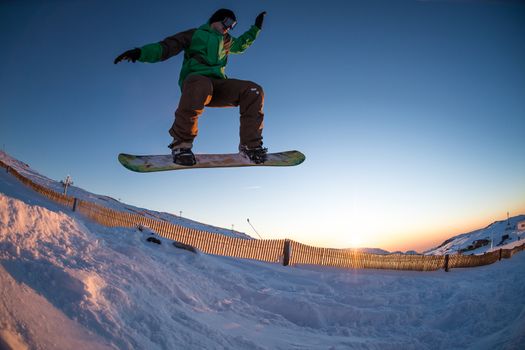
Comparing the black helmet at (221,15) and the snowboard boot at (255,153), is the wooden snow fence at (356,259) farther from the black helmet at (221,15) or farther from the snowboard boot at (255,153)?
the black helmet at (221,15)

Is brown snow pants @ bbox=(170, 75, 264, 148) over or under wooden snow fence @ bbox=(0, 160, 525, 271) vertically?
over

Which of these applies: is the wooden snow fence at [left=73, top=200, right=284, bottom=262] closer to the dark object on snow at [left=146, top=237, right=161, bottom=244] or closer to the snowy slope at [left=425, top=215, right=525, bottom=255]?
the dark object on snow at [left=146, top=237, right=161, bottom=244]

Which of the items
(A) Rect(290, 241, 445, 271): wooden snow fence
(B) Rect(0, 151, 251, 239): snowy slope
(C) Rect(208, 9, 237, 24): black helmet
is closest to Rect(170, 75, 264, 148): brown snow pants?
(C) Rect(208, 9, 237, 24): black helmet

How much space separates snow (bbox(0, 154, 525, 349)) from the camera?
2.61m

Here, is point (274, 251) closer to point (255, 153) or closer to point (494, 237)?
point (255, 153)

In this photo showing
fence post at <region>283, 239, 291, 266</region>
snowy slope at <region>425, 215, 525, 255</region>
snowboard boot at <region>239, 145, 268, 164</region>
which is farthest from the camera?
snowy slope at <region>425, 215, 525, 255</region>

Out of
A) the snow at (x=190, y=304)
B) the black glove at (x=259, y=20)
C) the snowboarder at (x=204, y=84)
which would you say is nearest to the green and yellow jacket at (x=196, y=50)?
the snowboarder at (x=204, y=84)

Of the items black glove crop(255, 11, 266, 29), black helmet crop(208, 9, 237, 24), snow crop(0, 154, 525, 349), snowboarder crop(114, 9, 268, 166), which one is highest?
black glove crop(255, 11, 266, 29)

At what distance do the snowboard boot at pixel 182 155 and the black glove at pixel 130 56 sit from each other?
0.97m

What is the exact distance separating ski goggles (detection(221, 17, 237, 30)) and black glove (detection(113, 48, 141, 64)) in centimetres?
98

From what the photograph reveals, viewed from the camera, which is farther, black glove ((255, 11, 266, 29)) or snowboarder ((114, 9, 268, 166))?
black glove ((255, 11, 266, 29))

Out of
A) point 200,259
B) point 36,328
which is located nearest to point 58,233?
point 36,328

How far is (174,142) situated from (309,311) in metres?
4.72

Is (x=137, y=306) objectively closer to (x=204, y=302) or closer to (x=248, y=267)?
(x=204, y=302)
